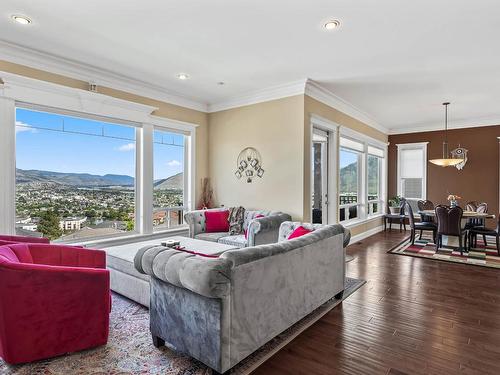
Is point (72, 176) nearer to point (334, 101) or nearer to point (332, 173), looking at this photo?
point (332, 173)

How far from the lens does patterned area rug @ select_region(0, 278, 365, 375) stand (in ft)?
7.02

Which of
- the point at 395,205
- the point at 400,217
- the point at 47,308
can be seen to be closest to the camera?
the point at 47,308

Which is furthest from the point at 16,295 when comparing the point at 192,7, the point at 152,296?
the point at 192,7

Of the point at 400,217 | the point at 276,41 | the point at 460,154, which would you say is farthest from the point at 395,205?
the point at 276,41

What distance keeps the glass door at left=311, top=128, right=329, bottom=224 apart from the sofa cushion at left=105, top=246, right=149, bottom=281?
11.7ft

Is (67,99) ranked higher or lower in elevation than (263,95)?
lower

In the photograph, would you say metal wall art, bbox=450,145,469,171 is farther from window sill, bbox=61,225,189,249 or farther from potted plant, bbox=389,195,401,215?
window sill, bbox=61,225,189,249

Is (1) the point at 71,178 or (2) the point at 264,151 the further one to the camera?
(2) the point at 264,151

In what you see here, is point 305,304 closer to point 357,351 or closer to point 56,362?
point 357,351

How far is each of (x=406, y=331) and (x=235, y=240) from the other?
2484mm

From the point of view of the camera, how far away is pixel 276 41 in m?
3.43

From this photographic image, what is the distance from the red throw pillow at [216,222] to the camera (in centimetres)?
514

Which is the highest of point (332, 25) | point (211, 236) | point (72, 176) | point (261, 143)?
point (332, 25)

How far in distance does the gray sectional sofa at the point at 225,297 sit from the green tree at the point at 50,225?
261 centimetres
